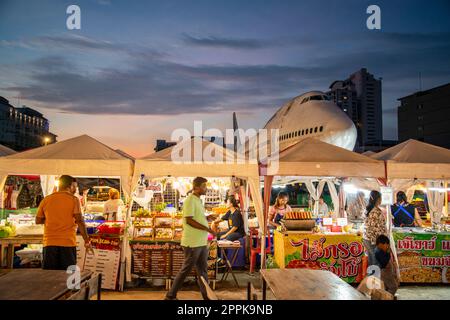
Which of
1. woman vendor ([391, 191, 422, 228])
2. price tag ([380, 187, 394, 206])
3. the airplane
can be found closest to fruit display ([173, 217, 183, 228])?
price tag ([380, 187, 394, 206])

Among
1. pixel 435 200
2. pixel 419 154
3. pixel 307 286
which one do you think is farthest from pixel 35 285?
pixel 435 200

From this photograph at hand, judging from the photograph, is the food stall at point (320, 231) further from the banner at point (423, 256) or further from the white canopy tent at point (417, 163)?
the banner at point (423, 256)

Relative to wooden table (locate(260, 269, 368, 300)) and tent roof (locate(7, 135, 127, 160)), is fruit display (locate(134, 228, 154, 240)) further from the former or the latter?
wooden table (locate(260, 269, 368, 300))

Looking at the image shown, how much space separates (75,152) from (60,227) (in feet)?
9.54

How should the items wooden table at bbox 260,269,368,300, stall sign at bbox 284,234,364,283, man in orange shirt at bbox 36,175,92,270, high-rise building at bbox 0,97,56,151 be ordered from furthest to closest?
high-rise building at bbox 0,97,56,151 → stall sign at bbox 284,234,364,283 → man in orange shirt at bbox 36,175,92,270 → wooden table at bbox 260,269,368,300

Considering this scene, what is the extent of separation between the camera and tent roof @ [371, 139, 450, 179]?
27.3ft

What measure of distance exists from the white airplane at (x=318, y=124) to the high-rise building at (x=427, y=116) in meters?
67.0

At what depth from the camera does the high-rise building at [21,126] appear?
82.8m

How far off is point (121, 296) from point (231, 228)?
9.80 feet

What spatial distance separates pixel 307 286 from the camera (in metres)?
3.86

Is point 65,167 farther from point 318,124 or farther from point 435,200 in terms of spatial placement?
point 318,124

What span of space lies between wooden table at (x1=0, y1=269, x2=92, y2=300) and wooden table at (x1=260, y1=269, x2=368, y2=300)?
81.3 inches
